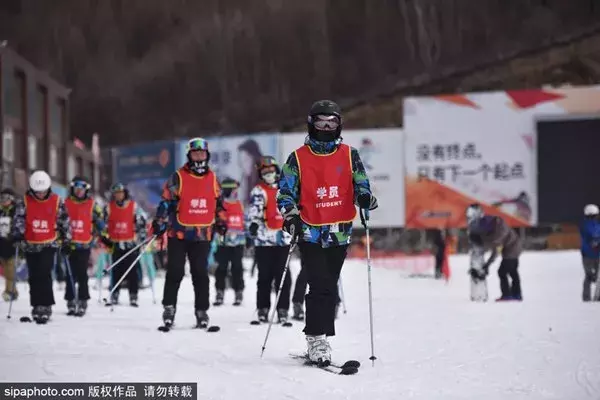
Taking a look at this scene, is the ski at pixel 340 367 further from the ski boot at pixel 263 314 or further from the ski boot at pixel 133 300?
the ski boot at pixel 133 300

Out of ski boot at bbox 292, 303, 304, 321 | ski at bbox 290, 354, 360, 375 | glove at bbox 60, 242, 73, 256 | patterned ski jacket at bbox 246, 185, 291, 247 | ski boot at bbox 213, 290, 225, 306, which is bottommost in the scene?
ski boot at bbox 213, 290, 225, 306

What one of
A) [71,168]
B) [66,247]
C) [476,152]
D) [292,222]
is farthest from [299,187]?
[71,168]

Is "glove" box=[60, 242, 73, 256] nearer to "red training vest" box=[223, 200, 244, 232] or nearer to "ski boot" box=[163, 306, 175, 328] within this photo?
"ski boot" box=[163, 306, 175, 328]

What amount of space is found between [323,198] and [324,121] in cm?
57

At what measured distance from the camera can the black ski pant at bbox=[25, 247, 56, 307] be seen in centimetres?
919

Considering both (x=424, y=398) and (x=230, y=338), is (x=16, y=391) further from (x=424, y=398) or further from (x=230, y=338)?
(x=230, y=338)

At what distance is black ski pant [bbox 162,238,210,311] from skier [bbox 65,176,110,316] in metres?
2.50

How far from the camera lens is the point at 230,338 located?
7.53 meters

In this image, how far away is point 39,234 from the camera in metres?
9.15

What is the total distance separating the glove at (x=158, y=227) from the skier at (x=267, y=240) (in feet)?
3.47

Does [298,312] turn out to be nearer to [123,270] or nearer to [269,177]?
[269,177]

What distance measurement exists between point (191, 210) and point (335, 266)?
8.51 feet

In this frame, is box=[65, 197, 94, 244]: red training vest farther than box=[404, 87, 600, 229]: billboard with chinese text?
No

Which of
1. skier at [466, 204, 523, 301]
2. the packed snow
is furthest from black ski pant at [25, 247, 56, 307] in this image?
skier at [466, 204, 523, 301]
